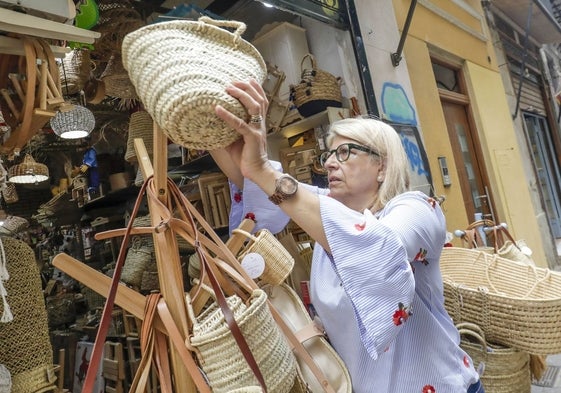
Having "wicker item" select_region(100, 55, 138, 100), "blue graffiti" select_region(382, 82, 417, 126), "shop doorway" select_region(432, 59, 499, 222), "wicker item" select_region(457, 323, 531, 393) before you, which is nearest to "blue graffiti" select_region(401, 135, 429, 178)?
"blue graffiti" select_region(382, 82, 417, 126)

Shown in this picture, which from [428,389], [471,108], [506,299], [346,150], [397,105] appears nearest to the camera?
[428,389]

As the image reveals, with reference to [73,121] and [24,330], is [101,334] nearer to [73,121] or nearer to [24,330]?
[24,330]

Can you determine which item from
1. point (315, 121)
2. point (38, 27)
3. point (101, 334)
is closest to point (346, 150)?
point (101, 334)

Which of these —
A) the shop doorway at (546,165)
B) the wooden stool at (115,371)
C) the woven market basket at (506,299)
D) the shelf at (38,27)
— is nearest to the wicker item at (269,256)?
the shelf at (38,27)

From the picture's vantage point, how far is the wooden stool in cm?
385

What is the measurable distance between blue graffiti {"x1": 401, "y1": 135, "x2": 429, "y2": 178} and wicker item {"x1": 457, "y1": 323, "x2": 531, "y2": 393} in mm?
2014

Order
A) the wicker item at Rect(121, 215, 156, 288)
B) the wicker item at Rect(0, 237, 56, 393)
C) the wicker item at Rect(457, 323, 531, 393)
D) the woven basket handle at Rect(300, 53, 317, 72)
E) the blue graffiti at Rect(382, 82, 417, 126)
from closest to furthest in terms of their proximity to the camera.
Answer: the wicker item at Rect(0, 237, 56, 393), the wicker item at Rect(457, 323, 531, 393), the woven basket handle at Rect(300, 53, 317, 72), the wicker item at Rect(121, 215, 156, 288), the blue graffiti at Rect(382, 82, 417, 126)

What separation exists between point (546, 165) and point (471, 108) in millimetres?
4425

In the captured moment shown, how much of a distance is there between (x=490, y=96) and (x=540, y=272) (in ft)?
15.3

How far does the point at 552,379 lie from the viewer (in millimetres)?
3244

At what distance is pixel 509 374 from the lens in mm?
1933

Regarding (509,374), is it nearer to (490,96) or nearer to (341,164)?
(341,164)

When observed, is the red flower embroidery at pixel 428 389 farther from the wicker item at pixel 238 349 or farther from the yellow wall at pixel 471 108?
the yellow wall at pixel 471 108

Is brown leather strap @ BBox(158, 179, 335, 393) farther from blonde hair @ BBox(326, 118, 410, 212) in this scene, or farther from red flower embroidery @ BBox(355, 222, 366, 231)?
blonde hair @ BBox(326, 118, 410, 212)
